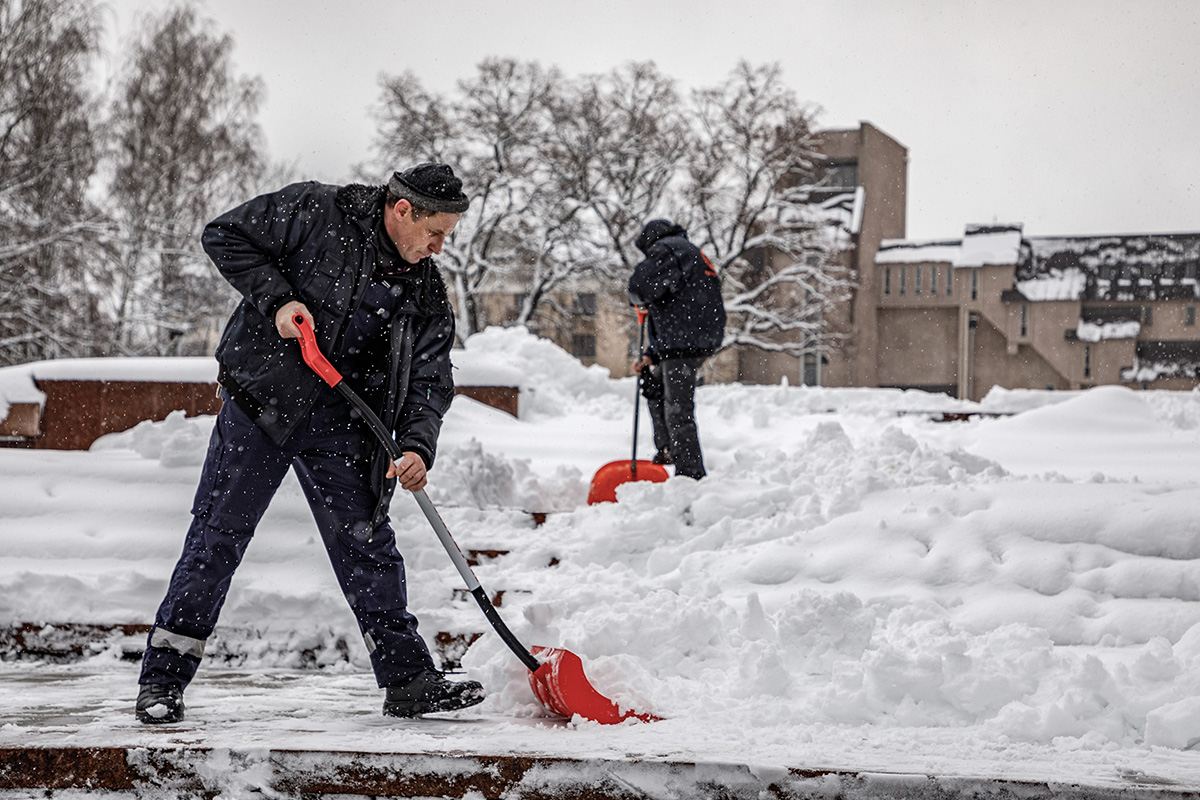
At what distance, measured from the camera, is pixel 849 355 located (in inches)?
1503

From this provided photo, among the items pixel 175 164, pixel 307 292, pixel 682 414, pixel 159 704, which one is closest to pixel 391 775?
pixel 159 704

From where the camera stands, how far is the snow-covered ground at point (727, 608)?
2738 mm

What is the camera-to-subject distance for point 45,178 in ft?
58.6

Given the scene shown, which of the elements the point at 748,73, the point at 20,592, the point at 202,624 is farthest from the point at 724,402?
the point at 748,73

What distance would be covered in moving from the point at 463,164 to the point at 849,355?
1740cm

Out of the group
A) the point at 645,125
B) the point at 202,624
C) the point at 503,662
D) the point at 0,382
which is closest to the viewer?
the point at 202,624

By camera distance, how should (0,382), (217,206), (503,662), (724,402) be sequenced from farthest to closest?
(217,206) < (724,402) < (0,382) < (503,662)

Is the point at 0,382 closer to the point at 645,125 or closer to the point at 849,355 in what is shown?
the point at 645,125

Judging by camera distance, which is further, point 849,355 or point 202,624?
point 849,355

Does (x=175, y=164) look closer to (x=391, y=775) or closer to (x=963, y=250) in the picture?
(x=391, y=775)

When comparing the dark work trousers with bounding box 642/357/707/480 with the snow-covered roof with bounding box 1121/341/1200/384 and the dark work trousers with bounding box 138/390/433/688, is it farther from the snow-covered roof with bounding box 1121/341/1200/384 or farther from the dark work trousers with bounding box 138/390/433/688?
the snow-covered roof with bounding box 1121/341/1200/384

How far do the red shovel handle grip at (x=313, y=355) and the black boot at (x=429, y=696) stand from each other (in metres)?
0.88

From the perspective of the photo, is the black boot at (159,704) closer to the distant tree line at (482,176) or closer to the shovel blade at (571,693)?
the shovel blade at (571,693)

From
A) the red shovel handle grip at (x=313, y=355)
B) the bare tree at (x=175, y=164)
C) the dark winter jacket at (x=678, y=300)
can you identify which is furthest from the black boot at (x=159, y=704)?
the bare tree at (x=175, y=164)
